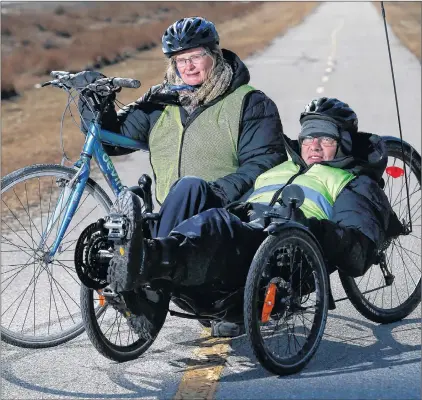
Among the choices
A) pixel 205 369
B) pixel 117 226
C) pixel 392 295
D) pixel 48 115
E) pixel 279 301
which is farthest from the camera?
pixel 48 115

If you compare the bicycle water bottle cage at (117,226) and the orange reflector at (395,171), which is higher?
the orange reflector at (395,171)

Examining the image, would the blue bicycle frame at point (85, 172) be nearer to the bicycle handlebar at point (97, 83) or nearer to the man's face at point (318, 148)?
the bicycle handlebar at point (97, 83)

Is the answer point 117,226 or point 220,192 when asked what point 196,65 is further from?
point 117,226

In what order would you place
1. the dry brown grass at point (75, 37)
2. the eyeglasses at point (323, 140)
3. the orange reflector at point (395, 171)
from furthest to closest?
1. the dry brown grass at point (75, 37)
2. the orange reflector at point (395, 171)
3. the eyeglasses at point (323, 140)

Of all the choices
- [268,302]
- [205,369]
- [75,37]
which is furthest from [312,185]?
[75,37]

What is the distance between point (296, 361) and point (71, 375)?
100 cm

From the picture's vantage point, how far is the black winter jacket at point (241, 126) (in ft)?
20.7

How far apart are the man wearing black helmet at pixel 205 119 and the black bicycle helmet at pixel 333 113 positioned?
8.3 inches

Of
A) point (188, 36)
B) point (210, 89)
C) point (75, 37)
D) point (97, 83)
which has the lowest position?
point (210, 89)

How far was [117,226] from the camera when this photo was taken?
5.19m

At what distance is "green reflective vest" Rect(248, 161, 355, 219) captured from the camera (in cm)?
610

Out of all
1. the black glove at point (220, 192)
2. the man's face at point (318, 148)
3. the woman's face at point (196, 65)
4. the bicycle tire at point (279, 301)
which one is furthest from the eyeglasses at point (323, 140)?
the bicycle tire at point (279, 301)

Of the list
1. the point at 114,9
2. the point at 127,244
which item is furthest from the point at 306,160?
the point at 114,9

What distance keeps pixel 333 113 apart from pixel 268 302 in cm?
123
